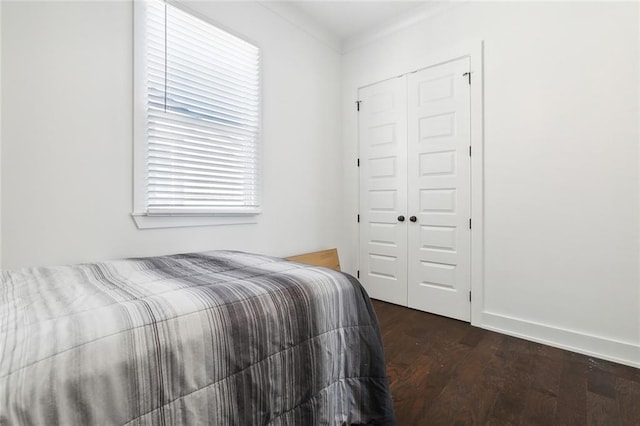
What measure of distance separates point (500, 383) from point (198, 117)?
262 cm

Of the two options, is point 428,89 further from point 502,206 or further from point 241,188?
point 241,188

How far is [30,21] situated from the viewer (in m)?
1.53

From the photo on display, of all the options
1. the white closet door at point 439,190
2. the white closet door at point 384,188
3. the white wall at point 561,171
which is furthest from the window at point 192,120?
the white wall at point 561,171

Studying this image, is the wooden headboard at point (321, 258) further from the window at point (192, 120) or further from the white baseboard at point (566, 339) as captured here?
the white baseboard at point (566, 339)

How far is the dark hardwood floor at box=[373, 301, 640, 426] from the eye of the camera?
1.42 meters

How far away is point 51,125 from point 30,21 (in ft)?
1.73

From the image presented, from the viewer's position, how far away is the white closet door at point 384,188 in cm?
301

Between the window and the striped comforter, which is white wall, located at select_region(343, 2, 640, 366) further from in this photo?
the window

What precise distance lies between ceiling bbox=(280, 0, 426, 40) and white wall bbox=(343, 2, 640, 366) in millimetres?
494

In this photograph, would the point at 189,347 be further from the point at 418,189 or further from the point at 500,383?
the point at 418,189

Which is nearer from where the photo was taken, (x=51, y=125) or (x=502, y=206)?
(x=51, y=125)

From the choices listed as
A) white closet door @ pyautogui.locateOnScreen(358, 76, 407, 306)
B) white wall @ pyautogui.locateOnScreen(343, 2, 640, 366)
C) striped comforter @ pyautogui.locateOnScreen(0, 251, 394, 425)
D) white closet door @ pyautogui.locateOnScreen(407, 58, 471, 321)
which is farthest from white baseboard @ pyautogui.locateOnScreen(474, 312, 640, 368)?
striped comforter @ pyautogui.locateOnScreen(0, 251, 394, 425)

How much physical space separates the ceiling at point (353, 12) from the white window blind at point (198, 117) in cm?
82

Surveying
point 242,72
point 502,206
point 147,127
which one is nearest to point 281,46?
point 242,72
